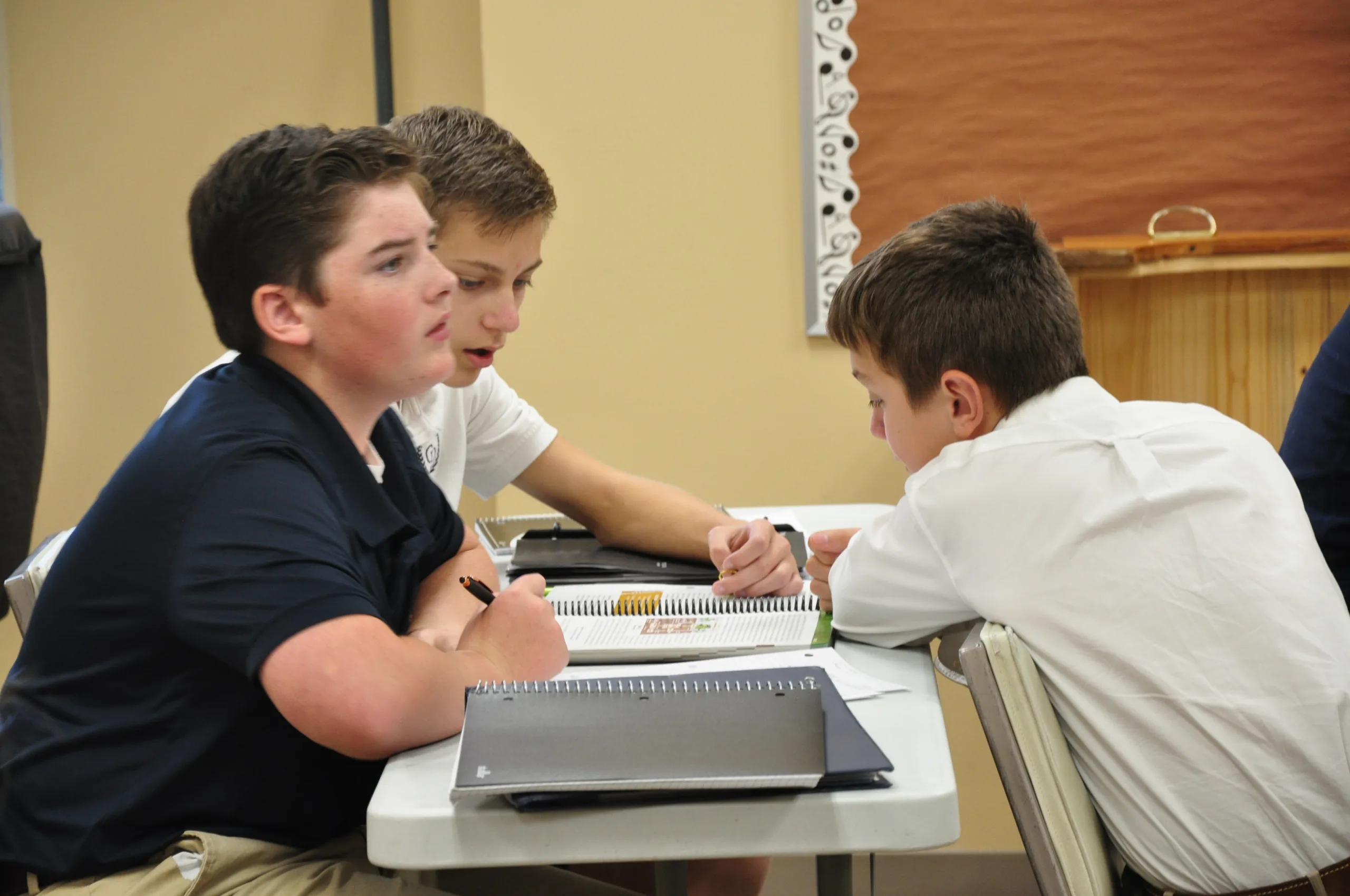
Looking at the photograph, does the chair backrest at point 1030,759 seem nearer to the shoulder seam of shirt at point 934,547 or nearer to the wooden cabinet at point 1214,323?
the shoulder seam of shirt at point 934,547

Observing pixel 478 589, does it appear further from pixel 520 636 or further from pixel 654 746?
pixel 654 746

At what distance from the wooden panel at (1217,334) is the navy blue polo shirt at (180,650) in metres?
1.76

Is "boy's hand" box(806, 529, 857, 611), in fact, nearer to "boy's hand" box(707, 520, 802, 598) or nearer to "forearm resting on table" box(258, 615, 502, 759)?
"boy's hand" box(707, 520, 802, 598)

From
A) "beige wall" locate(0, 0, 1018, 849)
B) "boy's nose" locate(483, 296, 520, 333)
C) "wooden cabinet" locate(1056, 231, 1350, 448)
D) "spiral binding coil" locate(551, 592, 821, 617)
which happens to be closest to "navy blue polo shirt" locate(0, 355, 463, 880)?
"spiral binding coil" locate(551, 592, 821, 617)

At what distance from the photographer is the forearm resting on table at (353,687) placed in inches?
35.9

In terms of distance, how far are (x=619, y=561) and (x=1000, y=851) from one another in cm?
150

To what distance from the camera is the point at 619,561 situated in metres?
1.63

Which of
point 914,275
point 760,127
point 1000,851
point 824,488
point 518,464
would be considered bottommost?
point 1000,851

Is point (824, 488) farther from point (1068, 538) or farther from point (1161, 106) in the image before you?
point (1068, 538)

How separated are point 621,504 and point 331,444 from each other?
718mm

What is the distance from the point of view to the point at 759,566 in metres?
1.45

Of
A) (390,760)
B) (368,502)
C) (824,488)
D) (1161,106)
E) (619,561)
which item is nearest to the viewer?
(390,760)

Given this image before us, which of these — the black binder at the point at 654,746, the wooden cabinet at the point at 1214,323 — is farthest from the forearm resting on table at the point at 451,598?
the wooden cabinet at the point at 1214,323

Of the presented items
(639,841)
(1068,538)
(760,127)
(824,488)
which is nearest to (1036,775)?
(1068,538)
